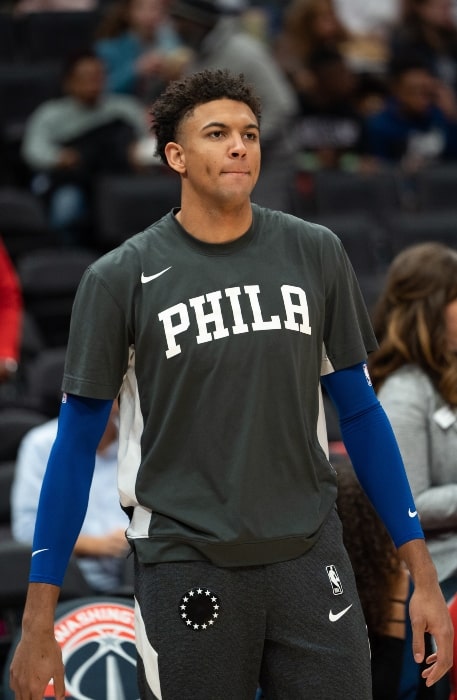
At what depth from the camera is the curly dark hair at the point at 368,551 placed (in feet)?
10.3

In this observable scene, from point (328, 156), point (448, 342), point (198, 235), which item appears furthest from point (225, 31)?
point (198, 235)

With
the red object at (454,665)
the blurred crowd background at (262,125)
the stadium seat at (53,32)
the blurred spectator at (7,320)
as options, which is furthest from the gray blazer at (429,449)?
the stadium seat at (53,32)

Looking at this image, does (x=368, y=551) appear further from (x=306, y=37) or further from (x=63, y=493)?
(x=306, y=37)

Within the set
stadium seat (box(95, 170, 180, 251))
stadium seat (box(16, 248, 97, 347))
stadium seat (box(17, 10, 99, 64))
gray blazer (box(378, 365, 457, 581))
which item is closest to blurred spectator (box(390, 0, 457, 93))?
stadium seat (box(17, 10, 99, 64))

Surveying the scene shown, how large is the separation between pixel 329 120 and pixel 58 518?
20.2 feet

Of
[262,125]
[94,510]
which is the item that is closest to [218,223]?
[94,510]

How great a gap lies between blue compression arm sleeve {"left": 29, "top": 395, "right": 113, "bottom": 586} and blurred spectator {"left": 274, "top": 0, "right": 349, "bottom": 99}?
6.14m

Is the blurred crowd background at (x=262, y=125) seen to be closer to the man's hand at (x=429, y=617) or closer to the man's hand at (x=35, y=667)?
the man's hand at (x=429, y=617)

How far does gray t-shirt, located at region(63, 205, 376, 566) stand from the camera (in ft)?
7.16

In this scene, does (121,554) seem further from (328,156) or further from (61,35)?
(61,35)

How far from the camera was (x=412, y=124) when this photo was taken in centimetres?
811

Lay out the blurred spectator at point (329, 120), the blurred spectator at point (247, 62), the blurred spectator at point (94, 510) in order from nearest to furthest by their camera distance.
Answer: the blurred spectator at point (94, 510) → the blurred spectator at point (247, 62) → the blurred spectator at point (329, 120)

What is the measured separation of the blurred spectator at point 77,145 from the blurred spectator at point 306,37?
48.1 inches

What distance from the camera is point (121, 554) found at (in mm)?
4211
